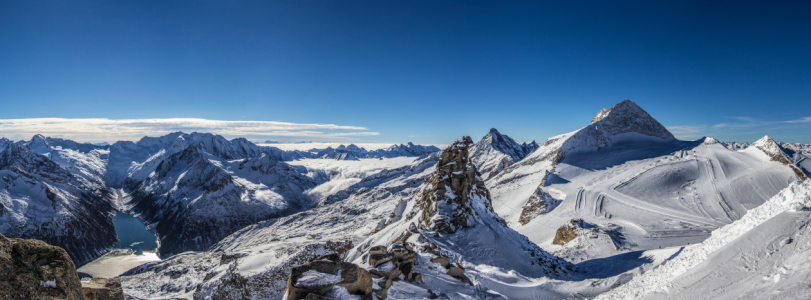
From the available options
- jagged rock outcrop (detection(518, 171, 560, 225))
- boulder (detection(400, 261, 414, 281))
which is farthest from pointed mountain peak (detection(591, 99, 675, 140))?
boulder (detection(400, 261, 414, 281))

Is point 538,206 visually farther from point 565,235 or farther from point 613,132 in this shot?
point 613,132

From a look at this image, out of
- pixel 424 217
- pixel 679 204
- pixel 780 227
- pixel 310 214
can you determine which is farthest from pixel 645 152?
pixel 310 214

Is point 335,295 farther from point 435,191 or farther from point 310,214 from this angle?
point 310,214

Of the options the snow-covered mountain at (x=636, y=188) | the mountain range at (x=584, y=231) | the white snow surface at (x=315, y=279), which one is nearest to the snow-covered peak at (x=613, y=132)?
the snow-covered mountain at (x=636, y=188)

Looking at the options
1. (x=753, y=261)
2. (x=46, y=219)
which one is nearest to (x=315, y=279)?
(x=753, y=261)

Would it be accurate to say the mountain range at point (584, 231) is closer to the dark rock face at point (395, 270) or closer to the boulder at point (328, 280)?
the dark rock face at point (395, 270)

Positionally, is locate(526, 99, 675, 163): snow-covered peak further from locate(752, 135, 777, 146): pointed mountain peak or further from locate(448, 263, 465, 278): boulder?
locate(448, 263, 465, 278): boulder

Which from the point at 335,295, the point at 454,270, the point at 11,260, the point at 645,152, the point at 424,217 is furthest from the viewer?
the point at 645,152
